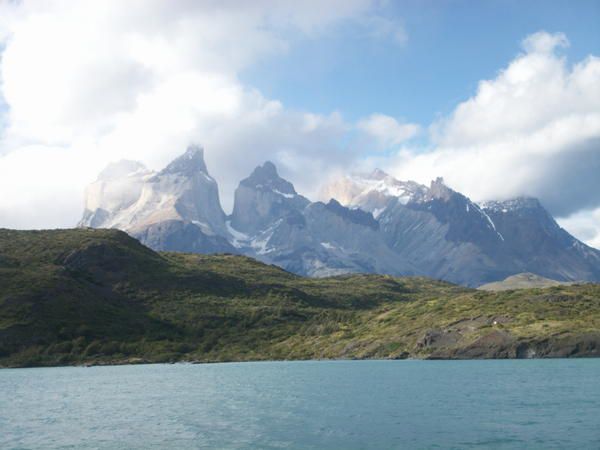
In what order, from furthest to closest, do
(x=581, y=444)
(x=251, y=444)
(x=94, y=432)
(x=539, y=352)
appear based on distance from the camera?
(x=539, y=352) < (x=94, y=432) < (x=251, y=444) < (x=581, y=444)

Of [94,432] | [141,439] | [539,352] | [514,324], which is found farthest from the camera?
[514,324]

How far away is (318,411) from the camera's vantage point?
79938mm

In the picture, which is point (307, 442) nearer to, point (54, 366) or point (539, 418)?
point (539, 418)

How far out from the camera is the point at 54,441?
6444 centimetres

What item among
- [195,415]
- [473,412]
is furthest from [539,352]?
[195,415]

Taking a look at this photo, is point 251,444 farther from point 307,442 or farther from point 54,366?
point 54,366

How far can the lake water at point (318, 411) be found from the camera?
61.1 m

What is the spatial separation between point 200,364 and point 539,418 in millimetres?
137258

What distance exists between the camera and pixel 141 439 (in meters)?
63.8

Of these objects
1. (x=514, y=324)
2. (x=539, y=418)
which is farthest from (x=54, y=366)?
(x=539, y=418)

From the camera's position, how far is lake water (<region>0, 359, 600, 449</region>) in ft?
201

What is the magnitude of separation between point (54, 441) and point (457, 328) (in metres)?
146

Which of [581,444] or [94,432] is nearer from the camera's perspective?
[581,444]

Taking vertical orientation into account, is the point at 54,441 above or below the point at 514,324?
below
